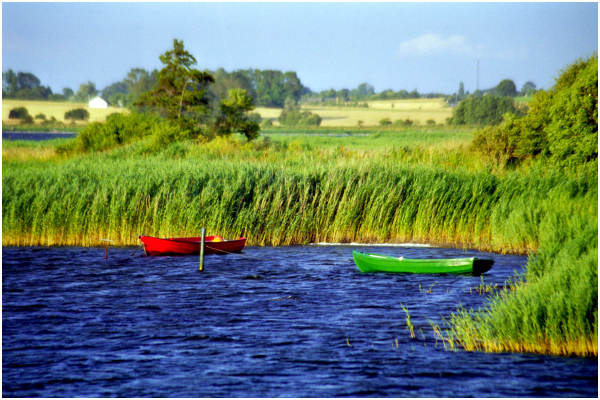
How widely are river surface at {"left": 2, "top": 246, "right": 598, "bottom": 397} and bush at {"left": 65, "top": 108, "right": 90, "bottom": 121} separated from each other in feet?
413

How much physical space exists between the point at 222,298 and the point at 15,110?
134m

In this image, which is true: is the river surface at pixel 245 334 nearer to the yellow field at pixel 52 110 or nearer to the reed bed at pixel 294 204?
the reed bed at pixel 294 204

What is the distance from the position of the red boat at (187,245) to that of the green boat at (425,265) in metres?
4.59

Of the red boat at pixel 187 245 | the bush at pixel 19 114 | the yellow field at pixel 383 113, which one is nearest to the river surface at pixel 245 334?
the red boat at pixel 187 245

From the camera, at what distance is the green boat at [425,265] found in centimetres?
2042

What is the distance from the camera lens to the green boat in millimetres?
20422

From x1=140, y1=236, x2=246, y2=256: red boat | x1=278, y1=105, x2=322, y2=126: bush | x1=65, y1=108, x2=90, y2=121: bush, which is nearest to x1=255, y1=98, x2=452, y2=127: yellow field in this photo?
x1=278, y1=105, x2=322, y2=126: bush

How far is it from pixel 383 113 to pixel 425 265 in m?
138

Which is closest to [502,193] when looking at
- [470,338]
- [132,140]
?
[470,338]

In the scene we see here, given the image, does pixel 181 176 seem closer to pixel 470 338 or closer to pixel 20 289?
pixel 20 289

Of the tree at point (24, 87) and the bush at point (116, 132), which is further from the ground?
the tree at point (24, 87)

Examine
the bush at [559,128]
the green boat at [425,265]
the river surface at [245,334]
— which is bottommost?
the river surface at [245,334]

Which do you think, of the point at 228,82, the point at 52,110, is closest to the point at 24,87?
the point at 52,110

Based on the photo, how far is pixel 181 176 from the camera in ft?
88.1
